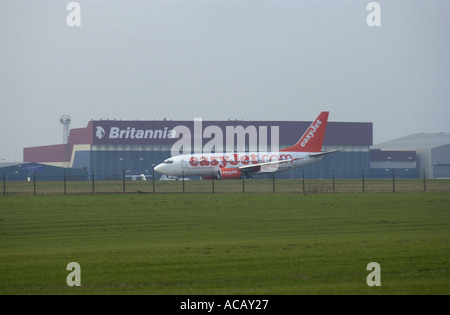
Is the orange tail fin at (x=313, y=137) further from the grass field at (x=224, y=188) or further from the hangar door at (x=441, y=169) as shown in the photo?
the hangar door at (x=441, y=169)

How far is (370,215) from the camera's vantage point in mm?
27219

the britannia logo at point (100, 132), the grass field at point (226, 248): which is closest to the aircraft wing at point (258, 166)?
the britannia logo at point (100, 132)

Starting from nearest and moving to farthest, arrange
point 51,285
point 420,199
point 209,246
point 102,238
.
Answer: point 51,285 → point 209,246 → point 102,238 → point 420,199

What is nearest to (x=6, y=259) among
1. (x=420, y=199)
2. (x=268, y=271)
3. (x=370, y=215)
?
(x=268, y=271)

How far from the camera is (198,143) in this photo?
89.8 m

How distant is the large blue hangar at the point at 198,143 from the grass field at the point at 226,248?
189 ft

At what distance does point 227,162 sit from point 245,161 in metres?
2.00

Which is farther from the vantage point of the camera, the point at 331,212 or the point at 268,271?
the point at 331,212

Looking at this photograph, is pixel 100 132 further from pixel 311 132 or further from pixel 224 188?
pixel 224 188

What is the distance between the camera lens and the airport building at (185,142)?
295 feet

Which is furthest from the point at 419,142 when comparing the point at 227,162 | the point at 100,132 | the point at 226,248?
the point at 226,248

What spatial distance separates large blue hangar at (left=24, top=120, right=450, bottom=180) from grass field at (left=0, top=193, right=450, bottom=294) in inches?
2270
